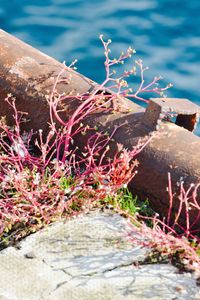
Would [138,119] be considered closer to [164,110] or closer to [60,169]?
[164,110]

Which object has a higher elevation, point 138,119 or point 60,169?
point 138,119

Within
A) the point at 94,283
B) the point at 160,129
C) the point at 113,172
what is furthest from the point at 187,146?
the point at 94,283

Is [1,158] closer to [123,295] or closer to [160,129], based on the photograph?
[160,129]

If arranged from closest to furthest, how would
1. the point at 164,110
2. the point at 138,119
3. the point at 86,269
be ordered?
1. the point at 86,269
2. the point at 164,110
3. the point at 138,119

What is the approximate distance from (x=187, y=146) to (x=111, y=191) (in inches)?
18.7

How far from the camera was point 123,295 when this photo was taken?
3.19 m

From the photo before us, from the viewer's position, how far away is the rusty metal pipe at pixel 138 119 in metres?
3.87

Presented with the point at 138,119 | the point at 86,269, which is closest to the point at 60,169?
the point at 138,119

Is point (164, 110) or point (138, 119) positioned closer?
point (164, 110)

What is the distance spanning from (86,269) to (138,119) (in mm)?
1034

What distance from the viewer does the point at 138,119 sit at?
4051 millimetres

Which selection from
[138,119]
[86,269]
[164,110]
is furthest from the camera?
[138,119]

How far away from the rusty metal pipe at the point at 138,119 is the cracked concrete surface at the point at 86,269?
33 cm

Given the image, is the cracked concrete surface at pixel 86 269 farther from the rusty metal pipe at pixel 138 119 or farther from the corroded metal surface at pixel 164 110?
the corroded metal surface at pixel 164 110
